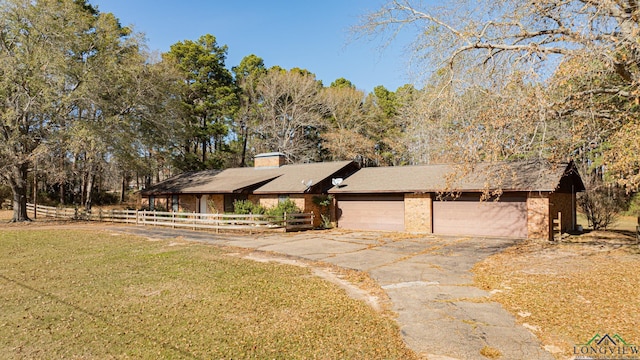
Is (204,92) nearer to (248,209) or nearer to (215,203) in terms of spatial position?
(215,203)

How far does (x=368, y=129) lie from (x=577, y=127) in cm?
2900

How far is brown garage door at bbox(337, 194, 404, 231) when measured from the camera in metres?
19.7

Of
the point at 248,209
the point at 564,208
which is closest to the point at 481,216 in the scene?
the point at 564,208

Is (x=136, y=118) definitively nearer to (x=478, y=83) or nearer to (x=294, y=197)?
(x=294, y=197)

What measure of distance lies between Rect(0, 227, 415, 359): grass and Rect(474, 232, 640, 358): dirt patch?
8.41 ft

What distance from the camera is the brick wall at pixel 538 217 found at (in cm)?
1571

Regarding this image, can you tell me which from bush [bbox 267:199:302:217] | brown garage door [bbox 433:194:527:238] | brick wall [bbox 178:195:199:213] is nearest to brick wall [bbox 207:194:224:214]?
brick wall [bbox 178:195:199:213]

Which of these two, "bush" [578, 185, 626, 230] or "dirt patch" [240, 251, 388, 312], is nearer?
"dirt patch" [240, 251, 388, 312]

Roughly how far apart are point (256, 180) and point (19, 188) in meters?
15.6

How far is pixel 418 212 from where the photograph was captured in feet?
61.5

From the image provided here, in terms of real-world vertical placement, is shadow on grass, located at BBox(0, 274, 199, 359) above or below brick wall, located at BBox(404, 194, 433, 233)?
below

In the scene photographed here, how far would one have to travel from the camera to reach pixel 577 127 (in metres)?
10.2

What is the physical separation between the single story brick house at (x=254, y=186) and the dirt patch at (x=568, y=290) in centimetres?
1137

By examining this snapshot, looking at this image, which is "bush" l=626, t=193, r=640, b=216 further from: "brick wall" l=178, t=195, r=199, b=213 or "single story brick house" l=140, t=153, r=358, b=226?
"brick wall" l=178, t=195, r=199, b=213
